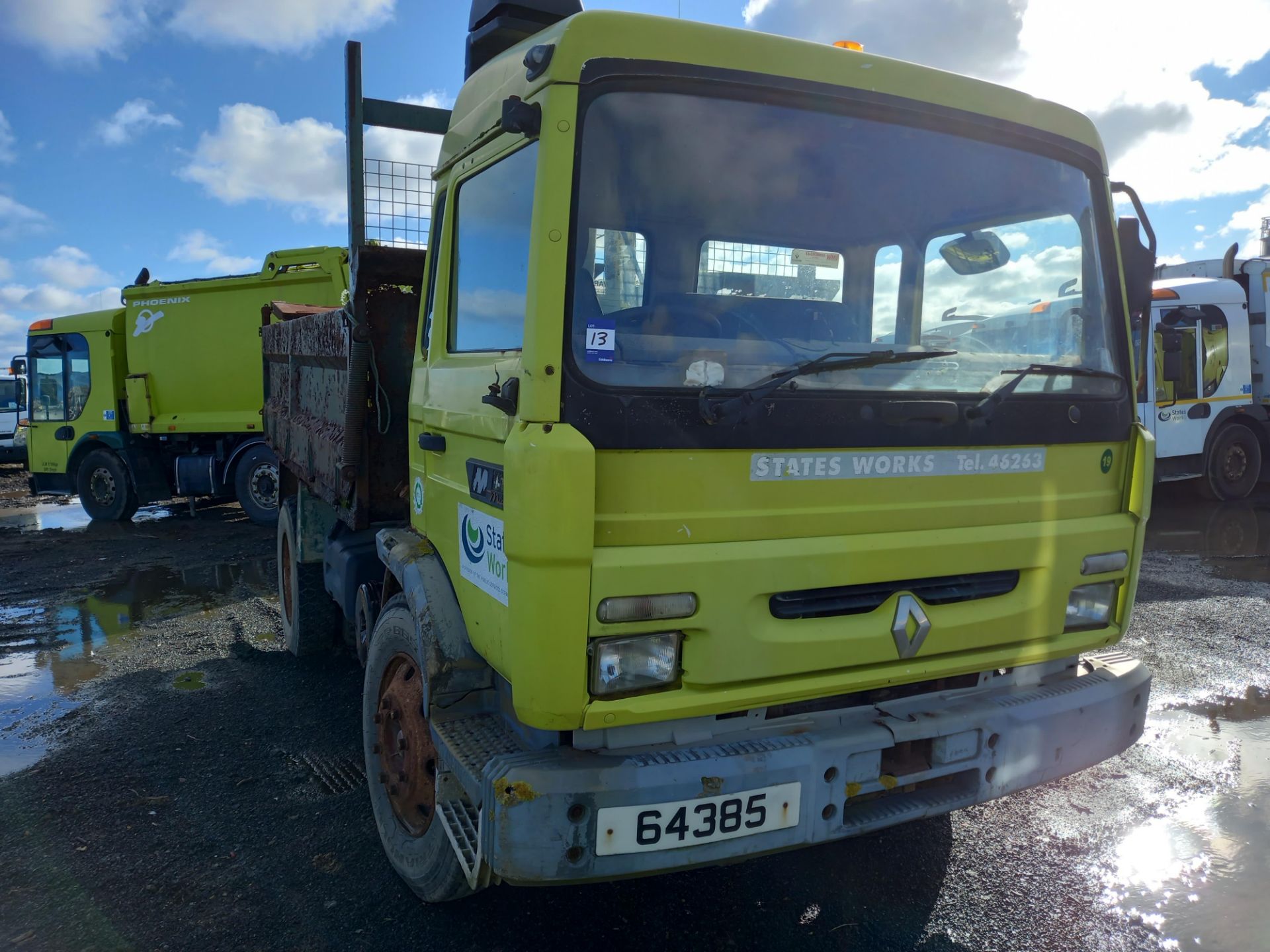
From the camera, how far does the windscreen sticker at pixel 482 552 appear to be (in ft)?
7.54

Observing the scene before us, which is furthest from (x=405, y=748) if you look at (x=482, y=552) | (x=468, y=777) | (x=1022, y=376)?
(x=1022, y=376)

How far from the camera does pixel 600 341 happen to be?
7.17 feet

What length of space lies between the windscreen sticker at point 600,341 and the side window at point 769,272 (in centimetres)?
37

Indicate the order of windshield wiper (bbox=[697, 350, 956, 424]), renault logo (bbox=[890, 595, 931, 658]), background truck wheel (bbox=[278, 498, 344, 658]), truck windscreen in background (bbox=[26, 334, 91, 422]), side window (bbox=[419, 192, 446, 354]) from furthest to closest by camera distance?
truck windscreen in background (bbox=[26, 334, 91, 422]) < background truck wheel (bbox=[278, 498, 344, 658]) < side window (bbox=[419, 192, 446, 354]) < renault logo (bbox=[890, 595, 931, 658]) < windshield wiper (bbox=[697, 350, 956, 424])

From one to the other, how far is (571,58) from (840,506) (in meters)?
1.33

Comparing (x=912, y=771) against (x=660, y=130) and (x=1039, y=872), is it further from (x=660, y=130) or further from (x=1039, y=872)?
(x=660, y=130)

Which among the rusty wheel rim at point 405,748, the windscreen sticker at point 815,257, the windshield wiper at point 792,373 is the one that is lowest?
the rusty wheel rim at point 405,748

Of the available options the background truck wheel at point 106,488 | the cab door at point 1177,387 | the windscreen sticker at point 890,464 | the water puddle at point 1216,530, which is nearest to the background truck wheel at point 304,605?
the windscreen sticker at point 890,464

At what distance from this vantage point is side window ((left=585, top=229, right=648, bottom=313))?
7.32 ft

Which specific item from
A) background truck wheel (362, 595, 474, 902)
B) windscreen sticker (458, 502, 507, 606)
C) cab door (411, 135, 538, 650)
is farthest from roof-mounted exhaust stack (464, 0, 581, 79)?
background truck wheel (362, 595, 474, 902)

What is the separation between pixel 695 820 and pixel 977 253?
6.38 feet

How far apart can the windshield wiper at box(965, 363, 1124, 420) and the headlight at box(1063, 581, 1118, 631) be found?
67 cm

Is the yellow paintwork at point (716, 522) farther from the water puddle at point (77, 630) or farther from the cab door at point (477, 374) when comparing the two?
the water puddle at point (77, 630)

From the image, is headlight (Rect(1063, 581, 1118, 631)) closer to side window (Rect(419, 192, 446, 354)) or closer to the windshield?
the windshield
